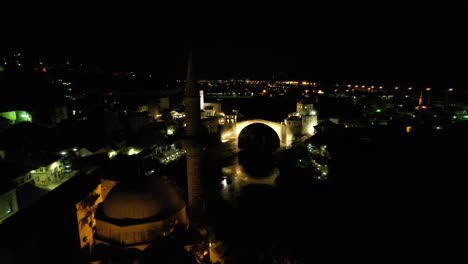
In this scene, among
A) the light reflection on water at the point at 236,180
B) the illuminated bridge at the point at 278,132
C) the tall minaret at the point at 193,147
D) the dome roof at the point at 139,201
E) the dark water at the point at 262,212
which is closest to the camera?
the dome roof at the point at 139,201

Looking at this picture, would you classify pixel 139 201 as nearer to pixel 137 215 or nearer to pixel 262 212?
pixel 137 215

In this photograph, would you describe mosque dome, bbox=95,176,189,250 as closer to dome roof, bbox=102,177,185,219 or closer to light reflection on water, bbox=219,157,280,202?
dome roof, bbox=102,177,185,219

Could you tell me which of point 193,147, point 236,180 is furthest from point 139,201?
point 236,180

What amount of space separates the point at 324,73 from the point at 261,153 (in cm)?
6143

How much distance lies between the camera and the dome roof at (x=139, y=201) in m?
6.92

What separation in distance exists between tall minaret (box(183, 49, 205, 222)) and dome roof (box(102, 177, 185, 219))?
7.78 feet

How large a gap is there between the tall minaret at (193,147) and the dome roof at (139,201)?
2.37 meters

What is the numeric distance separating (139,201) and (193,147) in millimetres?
2932

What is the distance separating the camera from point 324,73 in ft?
276

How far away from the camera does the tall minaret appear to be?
9.66 metres

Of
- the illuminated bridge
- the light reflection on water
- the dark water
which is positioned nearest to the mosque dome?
the dark water

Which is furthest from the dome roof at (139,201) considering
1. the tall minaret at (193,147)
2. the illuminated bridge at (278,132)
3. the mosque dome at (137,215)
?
the illuminated bridge at (278,132)

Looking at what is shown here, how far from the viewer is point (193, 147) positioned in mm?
9641

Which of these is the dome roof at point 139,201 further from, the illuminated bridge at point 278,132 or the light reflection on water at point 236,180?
the illuminated bridge at point 278,132
